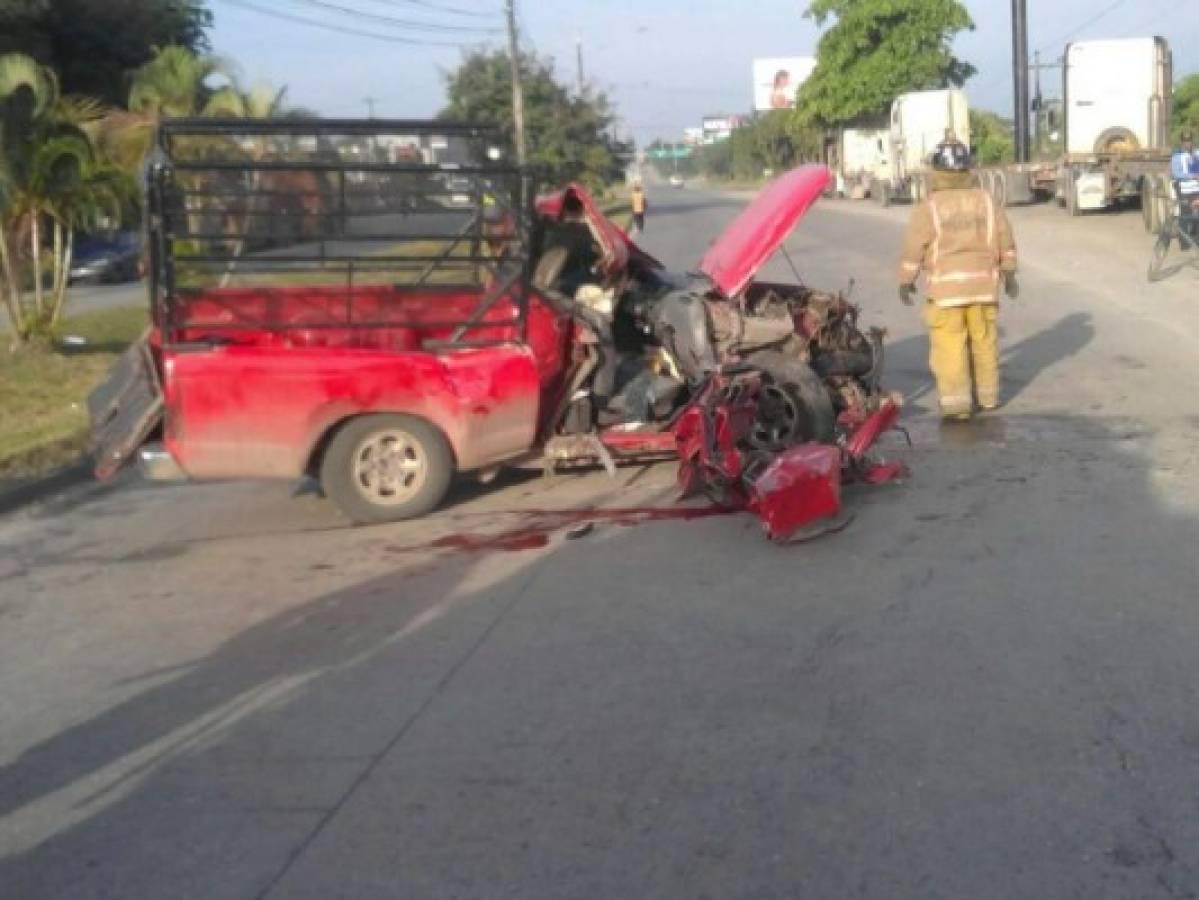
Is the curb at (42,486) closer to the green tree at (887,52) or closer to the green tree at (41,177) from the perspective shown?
the green tree at (41,177)

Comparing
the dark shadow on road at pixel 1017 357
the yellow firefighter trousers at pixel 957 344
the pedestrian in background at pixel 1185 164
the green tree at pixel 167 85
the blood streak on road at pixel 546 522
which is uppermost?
the green tree at pixel 167 85

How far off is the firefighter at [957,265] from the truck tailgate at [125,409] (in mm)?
4904

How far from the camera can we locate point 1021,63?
131 ft

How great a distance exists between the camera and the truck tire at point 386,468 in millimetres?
8367

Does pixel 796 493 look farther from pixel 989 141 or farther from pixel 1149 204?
pixel 989 141

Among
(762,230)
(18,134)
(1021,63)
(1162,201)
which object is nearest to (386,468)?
(762,230)

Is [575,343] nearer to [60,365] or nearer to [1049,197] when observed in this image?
[60,365]

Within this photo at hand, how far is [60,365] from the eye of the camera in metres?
15.5

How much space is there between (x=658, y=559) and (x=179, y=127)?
11.2 feet

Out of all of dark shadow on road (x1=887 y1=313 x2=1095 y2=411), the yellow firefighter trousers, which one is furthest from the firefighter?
dark shadow on road (x1=887 y1=313 x2=1095 y2=411)

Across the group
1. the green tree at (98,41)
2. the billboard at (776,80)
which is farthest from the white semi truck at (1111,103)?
the billboard at (776,80)

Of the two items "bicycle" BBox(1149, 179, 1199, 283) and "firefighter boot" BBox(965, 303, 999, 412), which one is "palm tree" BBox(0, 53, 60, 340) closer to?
"firefighter boot" BBox(965, 303, 999, 412)

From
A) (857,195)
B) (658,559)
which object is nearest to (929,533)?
(658,559)

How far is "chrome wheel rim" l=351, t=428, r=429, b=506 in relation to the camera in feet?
27.6
